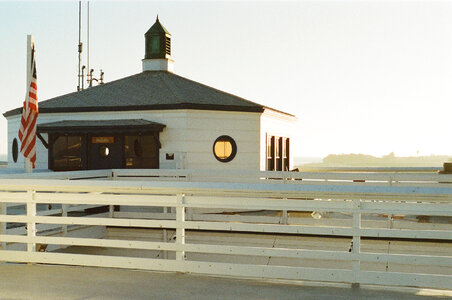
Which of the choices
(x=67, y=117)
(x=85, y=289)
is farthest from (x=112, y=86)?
(x=85, y=289)

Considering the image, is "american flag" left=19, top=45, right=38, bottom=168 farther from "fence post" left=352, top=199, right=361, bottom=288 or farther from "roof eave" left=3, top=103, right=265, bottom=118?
"fence post" left=352, top=199, right=361, bottom=288

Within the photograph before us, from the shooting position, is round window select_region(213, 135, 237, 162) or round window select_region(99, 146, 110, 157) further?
round window select_region(99, 146, 110, 157)

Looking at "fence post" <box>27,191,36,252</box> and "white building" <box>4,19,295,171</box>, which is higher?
"white building" <box>4,19,295,171</box>

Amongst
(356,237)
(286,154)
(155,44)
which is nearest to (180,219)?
(356,237)

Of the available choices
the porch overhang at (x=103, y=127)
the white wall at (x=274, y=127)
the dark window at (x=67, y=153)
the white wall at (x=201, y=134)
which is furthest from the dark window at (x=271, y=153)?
the dark window at (x=67, y=153)

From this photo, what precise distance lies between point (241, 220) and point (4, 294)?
21.3ft

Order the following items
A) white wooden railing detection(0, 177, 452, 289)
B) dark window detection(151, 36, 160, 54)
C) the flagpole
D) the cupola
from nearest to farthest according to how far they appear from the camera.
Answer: white wooden railing detection(0, 177, 452, 289) < the flagpole < the cupola < dark window detection(151, 36, 160, 54)

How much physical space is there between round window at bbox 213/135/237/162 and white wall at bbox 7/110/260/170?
0.11m

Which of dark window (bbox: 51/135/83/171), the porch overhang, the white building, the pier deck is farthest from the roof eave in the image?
the pier deck

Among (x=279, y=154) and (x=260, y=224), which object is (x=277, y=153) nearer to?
(x=279, y=154)

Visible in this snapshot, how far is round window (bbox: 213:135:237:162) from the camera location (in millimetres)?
16844

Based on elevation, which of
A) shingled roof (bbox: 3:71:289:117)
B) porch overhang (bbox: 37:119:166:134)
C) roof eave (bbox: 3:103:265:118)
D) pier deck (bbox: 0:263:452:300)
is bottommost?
pier deck (bbox: 0:263:452:300)

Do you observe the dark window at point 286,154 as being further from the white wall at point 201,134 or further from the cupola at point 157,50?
the cupola at point 157,50

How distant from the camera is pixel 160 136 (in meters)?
16.8
